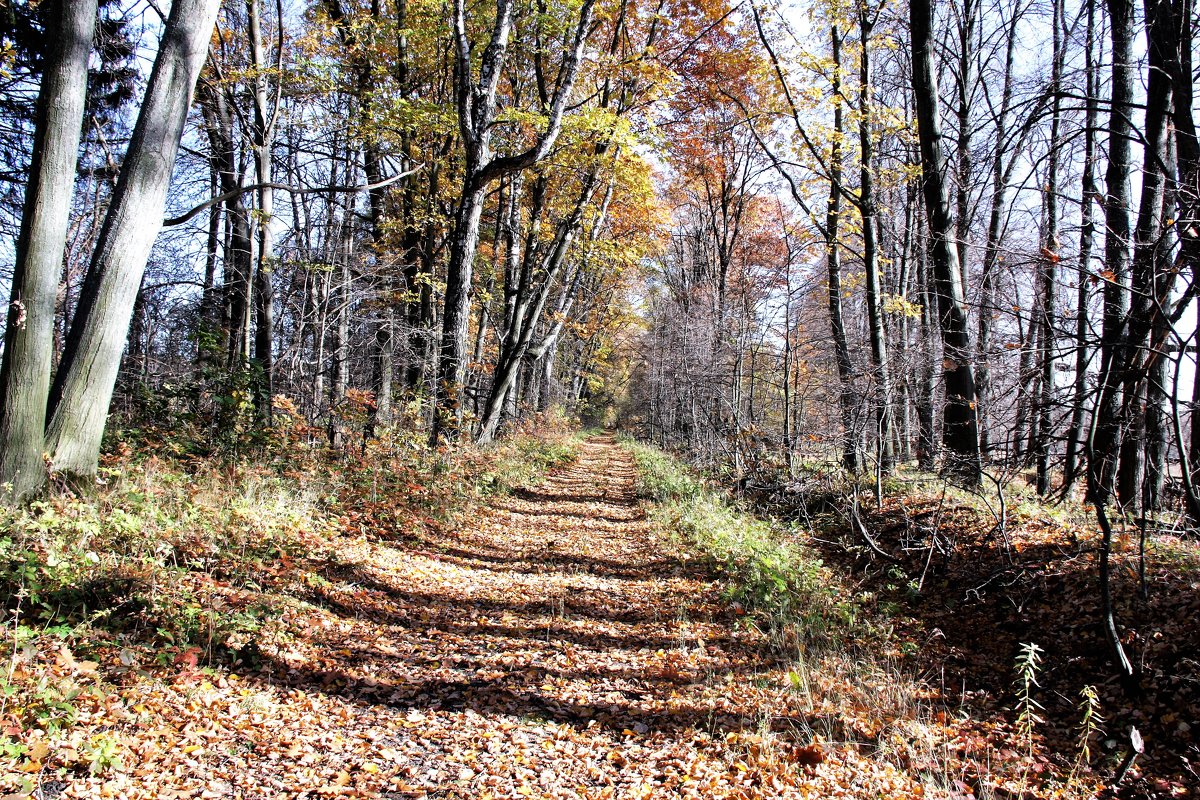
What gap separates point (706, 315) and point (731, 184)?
6413 mm

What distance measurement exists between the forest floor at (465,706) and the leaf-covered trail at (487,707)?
0.01 metres

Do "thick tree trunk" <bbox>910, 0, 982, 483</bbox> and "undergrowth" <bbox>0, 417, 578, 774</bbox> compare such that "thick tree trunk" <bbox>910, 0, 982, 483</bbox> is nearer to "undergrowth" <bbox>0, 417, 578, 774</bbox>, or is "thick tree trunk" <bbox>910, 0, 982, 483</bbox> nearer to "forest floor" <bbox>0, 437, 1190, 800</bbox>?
"forest floor" <bbox>0, 437, 1190, 800</bbox>

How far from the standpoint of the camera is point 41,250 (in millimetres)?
4414

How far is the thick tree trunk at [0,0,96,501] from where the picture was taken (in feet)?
14.0

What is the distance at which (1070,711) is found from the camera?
4043 millimetres

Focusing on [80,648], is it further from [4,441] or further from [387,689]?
[4,441]

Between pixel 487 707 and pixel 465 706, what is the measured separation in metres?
0.14

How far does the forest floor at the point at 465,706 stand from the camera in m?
2.76

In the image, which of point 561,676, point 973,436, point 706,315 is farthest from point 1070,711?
point 706,315

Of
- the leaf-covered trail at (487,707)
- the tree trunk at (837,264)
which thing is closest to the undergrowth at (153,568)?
the leaf-covered trail at (487,707)

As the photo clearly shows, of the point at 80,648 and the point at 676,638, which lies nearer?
the point at 80,648

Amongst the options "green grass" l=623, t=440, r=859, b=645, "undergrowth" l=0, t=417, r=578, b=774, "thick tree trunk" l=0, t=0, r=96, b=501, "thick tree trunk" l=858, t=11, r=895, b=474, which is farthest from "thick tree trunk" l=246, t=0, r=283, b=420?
"thick tree trunk" l=858, t=11, r=895, b=474

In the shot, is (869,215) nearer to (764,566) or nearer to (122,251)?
(764,566)

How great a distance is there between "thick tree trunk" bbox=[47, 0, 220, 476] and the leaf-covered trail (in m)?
2.30
